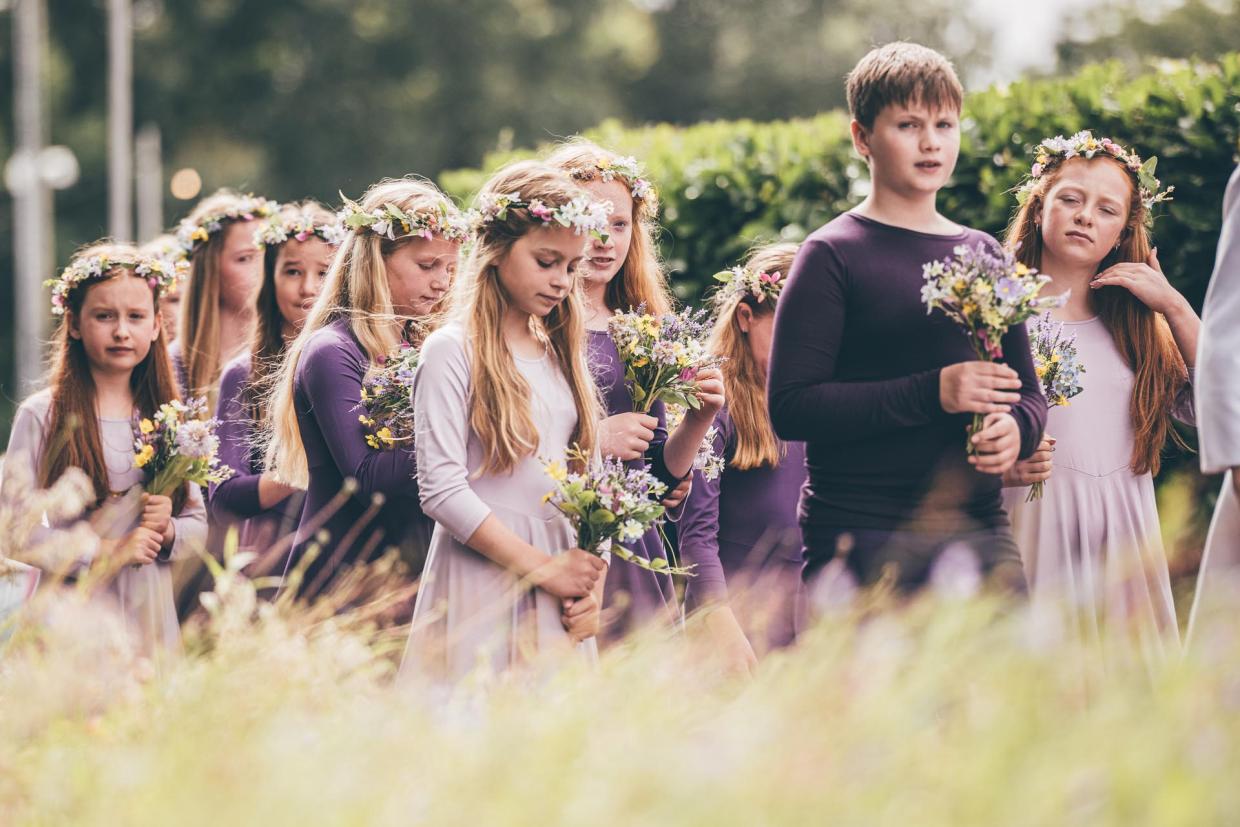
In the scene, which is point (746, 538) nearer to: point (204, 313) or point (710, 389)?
point (710, 389)

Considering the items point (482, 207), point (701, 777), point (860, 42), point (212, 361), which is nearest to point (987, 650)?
point (701, 777)

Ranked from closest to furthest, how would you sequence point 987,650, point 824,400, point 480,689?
point 987,650 < point 480,689 < point 824,400

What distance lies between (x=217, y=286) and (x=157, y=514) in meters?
1.98

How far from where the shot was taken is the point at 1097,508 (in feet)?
16.2

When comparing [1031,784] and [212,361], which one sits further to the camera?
[212,361]

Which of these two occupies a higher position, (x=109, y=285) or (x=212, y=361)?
(x=109, y=285)

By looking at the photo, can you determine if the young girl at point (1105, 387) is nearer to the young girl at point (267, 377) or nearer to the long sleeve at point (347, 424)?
the long sleeve at point (347, 424)

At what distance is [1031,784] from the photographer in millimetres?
2559

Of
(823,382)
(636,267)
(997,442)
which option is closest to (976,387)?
(997,442)

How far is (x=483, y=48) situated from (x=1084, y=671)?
35.3 m

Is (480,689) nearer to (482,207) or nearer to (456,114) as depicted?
(482,207)

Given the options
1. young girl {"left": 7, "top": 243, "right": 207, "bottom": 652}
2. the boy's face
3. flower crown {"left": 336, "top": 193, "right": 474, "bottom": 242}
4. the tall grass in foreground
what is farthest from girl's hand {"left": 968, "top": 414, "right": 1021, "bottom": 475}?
young girl {"left": 7, "top": 243, "right": 207, "bottom": 652}

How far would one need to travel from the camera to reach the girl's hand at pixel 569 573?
429 centimetres

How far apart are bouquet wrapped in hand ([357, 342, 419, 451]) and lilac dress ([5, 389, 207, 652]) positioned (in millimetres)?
888
